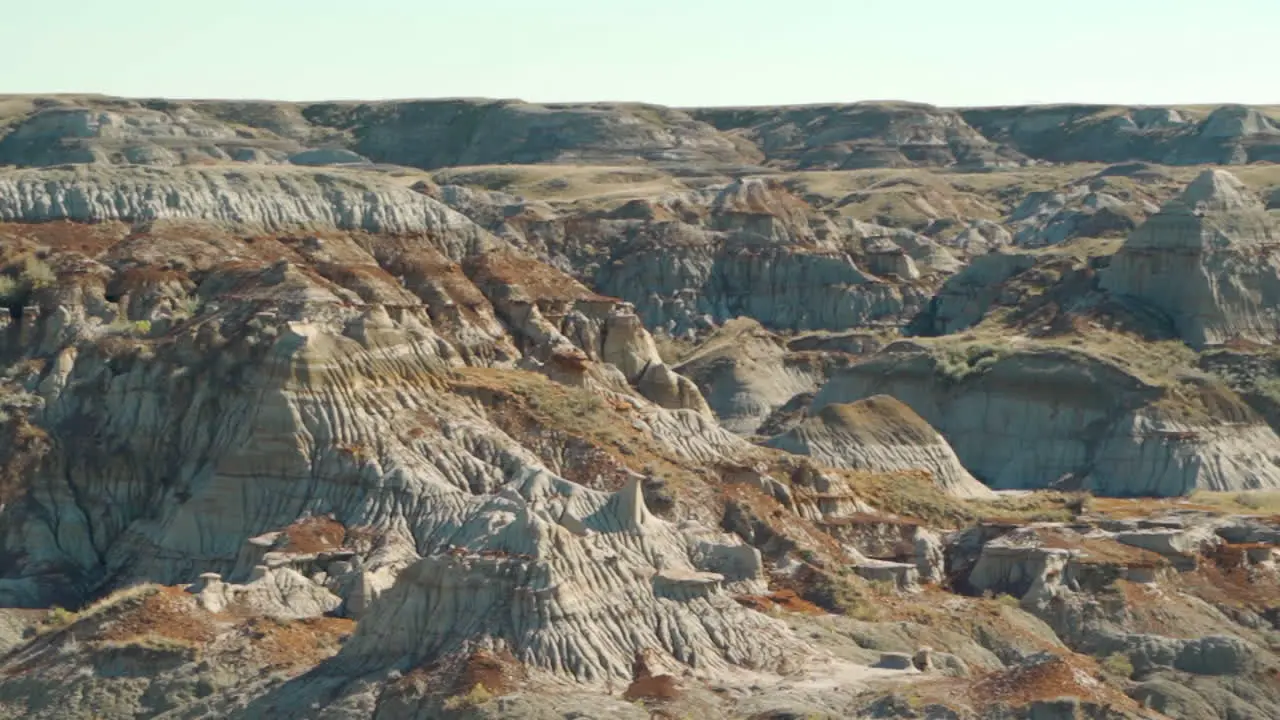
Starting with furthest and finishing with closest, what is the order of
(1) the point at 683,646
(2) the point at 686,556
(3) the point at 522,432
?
1. (3) the point at 522,432
2. (2) the point at 686,556
3. (1) the point at 683,646

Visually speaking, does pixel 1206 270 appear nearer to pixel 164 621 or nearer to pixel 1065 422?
pixel 1065 422

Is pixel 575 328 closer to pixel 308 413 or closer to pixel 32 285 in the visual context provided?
pixel 32 285

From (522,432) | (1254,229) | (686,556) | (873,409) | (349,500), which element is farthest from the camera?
(1254,229)

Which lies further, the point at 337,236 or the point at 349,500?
the point at 337,236

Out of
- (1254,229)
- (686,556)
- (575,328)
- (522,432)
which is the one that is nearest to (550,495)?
(686,556)

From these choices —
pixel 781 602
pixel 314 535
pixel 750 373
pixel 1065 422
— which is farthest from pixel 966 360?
pixel 314 535

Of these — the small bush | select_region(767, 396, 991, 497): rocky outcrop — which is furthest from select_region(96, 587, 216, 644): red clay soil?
the small bush

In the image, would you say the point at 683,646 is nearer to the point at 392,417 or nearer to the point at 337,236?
the point at 392,417

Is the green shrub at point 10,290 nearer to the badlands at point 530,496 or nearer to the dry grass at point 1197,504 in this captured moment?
the badlands at point 530,496
